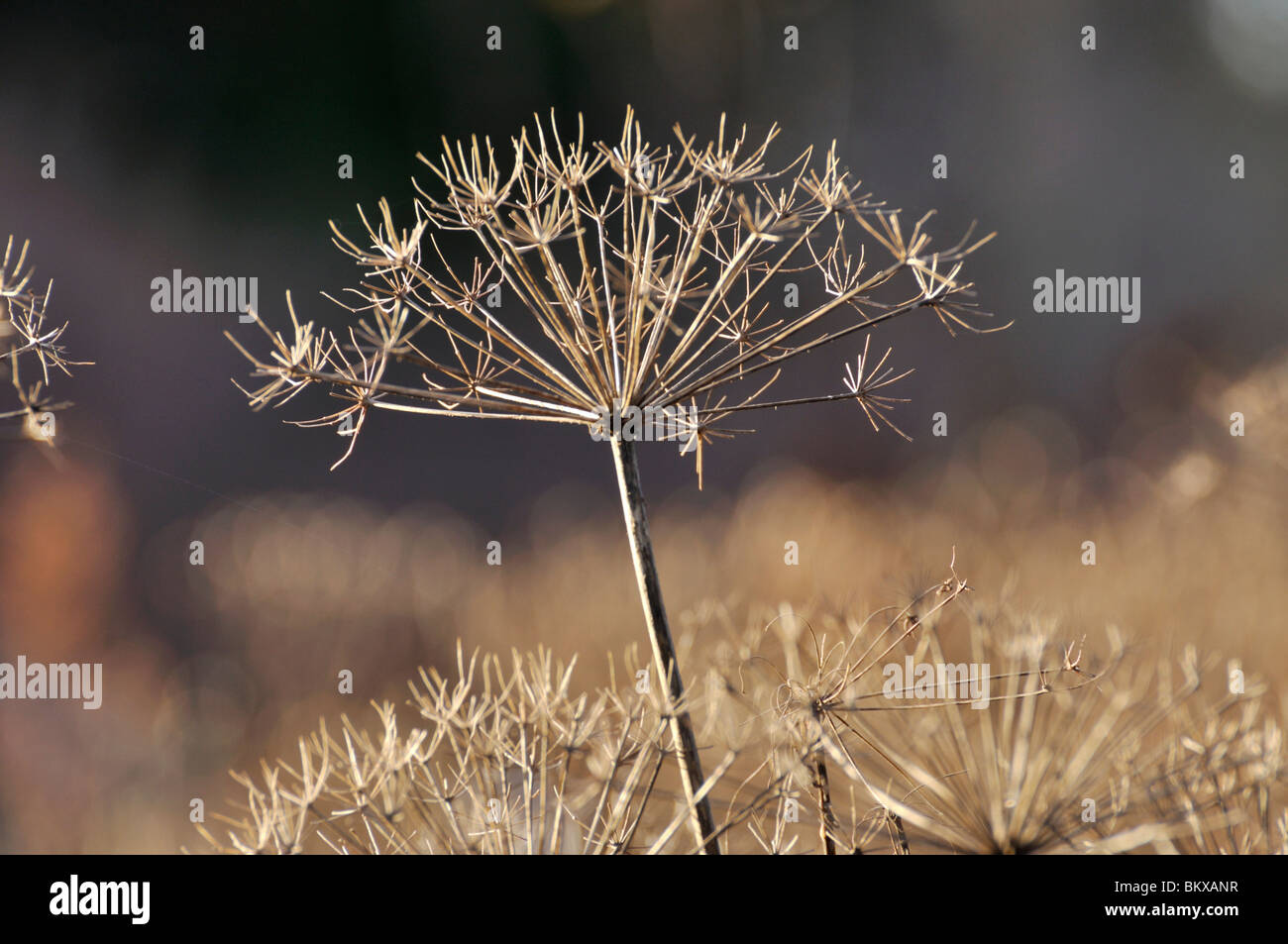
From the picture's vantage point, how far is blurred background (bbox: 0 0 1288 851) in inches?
151

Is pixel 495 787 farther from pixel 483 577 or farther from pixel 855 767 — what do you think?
pixel 483 577

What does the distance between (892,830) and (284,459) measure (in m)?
4.92

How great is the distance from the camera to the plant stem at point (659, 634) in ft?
3.75

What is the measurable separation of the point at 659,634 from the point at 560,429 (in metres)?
4.69

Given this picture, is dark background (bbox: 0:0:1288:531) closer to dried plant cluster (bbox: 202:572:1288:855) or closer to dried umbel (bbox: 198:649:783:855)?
dried plant cluster (bbox: 202:572:1288:855)

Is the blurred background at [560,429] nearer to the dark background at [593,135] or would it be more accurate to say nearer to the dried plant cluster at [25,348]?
the dark background at [593,135]

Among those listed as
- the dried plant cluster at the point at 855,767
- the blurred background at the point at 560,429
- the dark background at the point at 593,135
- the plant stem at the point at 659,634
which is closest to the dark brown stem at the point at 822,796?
the dried plant cluster at the point at 855,767

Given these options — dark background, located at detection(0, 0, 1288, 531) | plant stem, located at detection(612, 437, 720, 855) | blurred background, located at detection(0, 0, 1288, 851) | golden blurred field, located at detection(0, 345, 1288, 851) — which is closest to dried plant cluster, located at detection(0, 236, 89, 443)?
plant stem, located at detection(612, 437, 720, 855)

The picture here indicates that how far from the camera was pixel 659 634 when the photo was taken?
115 cm

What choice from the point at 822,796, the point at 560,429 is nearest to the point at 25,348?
the point at 822,796

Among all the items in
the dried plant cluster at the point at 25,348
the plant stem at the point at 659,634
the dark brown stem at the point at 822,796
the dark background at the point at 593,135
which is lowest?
the dark brown stem at the point at 822,796

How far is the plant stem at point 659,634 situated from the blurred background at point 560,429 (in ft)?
7.51

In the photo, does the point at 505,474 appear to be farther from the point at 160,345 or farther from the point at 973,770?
the point at 973,770

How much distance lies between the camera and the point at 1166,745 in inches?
50.6
